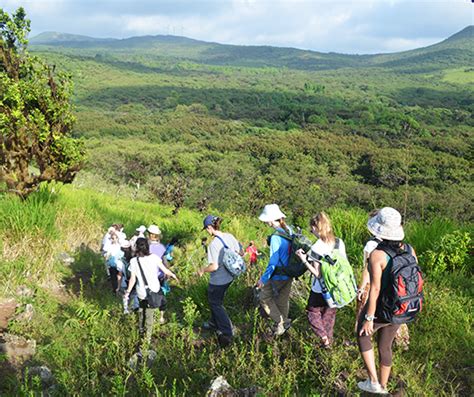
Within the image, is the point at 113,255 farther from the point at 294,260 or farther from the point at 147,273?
the point at 294,260

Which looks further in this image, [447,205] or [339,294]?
[447,205]

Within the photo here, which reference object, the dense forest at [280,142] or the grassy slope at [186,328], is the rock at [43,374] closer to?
the grassy slope at [186,328]

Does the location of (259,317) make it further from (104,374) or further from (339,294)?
(104,374)

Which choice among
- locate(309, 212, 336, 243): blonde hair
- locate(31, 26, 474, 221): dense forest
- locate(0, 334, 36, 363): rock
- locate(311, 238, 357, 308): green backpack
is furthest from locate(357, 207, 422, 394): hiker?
locate(0, 334, 36, 363): rock

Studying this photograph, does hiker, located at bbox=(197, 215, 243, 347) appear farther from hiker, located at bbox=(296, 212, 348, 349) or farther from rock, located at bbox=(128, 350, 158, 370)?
hiker, located at bbox=(296, 212, 348, 349)

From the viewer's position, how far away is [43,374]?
3105mm

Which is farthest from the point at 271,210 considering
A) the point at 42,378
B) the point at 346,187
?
the point at 346,187

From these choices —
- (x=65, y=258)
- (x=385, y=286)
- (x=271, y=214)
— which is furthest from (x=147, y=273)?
(x=65, y=258)

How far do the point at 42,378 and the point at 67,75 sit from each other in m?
4.02

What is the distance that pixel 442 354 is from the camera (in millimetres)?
3334

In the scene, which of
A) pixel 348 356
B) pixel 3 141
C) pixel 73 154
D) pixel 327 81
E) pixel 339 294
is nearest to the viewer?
pixel 339 294

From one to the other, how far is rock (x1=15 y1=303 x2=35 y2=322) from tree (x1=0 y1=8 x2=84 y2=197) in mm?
2005

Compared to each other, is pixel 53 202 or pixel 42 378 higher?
pixel 53 202

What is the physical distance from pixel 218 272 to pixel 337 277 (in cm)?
107
